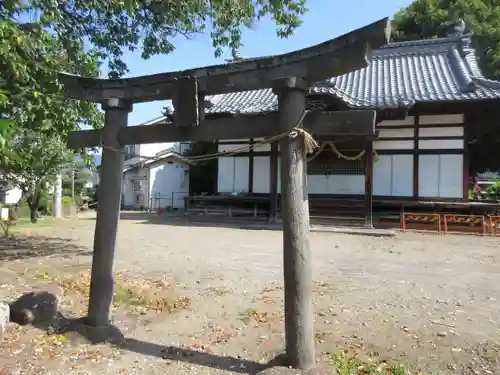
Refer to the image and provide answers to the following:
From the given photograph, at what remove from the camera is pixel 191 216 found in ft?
61.1

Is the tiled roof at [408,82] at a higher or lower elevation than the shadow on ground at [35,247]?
higher

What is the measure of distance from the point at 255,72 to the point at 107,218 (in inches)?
98.0

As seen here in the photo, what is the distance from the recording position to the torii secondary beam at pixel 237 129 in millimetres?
3824

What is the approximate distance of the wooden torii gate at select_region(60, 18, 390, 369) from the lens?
150 inches

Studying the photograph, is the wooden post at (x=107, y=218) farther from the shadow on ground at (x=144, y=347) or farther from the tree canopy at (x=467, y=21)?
the tree canopy at (x=467, y=21)

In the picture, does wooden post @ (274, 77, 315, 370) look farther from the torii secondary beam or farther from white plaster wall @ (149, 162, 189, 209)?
white plaster wall @ (149, 162, 189, 209)

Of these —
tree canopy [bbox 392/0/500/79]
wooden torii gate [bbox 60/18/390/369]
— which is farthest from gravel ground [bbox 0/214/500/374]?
tree canopy [bbox 392/0/500/79]

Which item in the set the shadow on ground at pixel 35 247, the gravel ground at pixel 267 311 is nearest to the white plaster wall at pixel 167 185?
the shadow on ground at pixel 35 247

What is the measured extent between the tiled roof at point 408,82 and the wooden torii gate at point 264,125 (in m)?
10.6

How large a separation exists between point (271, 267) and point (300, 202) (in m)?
4.81

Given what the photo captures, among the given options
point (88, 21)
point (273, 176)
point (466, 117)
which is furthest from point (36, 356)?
point (466, 117)

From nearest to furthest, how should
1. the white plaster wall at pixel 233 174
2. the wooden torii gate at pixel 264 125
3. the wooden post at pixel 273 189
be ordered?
1. the wooden torii gate at pixel 264 125
2. the wooden post at pixel 273 189
3. the white plaster wall at pixel 233 174

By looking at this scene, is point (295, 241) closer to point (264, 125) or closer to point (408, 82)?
point (264, 125)

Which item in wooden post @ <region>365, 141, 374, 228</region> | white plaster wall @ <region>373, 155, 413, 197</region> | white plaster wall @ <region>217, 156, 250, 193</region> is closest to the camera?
wooden post @ <region>365, 141, 374, 228</region>
